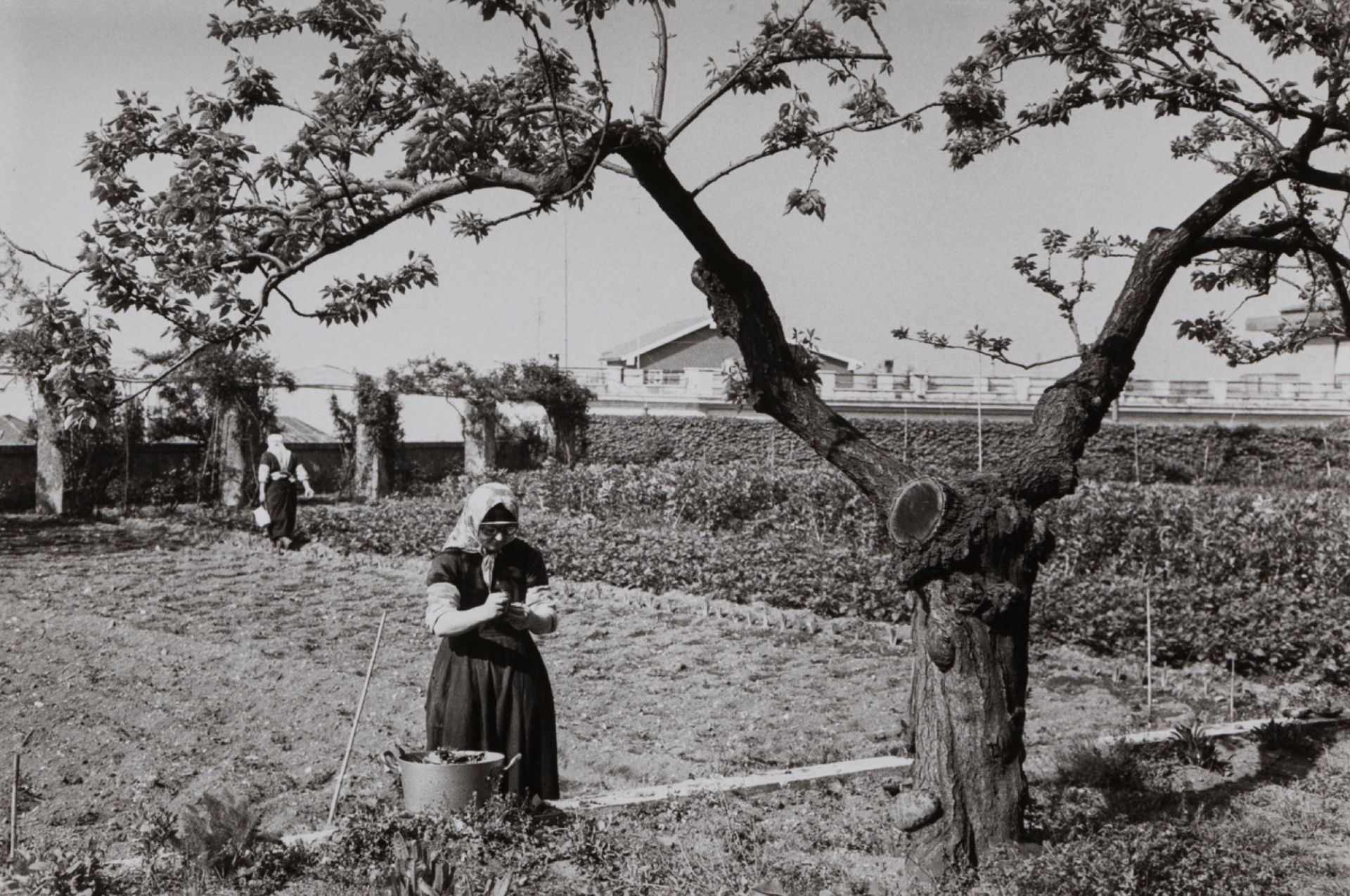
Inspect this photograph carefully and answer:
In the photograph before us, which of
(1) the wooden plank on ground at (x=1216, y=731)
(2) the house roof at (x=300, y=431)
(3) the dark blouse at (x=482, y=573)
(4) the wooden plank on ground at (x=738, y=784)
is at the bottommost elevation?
(1) the wooden plank on ground at (x=1216, y=731)

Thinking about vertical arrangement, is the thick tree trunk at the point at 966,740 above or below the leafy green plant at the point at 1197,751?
above

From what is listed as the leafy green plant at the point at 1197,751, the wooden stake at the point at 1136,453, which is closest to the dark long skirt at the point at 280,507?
the leafy green plant at the point at 1197,751

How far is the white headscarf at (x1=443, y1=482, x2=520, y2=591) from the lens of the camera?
15.3ft

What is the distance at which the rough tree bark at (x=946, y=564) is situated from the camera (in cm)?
430

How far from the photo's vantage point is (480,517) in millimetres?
4652

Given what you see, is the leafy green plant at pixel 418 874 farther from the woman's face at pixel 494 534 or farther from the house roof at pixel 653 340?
the house roof at pixel 653 340

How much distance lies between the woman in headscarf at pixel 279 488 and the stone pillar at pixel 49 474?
6.57 metres

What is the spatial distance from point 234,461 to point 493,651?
57.9 feet

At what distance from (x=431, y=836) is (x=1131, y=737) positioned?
4.03 meters

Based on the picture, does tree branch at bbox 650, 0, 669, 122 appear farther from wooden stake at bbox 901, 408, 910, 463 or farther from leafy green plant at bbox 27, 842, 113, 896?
wooden stake at bbox 901, 408, 910, 463

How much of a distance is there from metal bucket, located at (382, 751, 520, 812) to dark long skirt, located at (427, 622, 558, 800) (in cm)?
37

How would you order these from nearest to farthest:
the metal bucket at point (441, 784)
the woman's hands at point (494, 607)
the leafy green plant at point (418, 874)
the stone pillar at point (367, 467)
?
the leafy green plant at point (418, 874), the metal bucket at point (441, 784), the woman's hands at point (494, 607), the stone pillar at point (367, 467)

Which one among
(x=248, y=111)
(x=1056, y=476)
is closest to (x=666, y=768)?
(x=1056, y=476)

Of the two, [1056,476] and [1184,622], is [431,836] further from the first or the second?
[1184,622]
